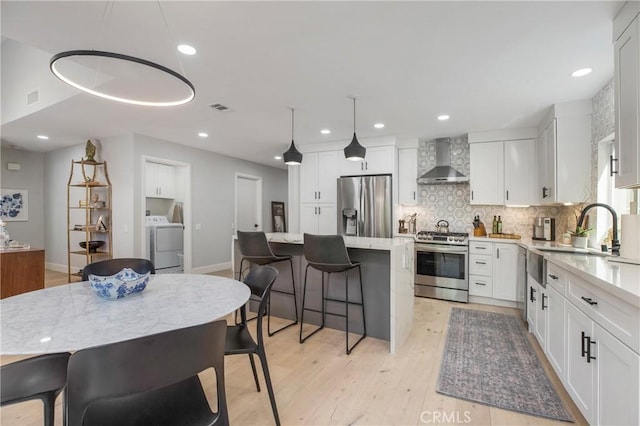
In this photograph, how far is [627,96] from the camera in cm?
178

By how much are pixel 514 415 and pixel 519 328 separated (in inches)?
65.5

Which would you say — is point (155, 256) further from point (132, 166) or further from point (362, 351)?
point (362, 351)

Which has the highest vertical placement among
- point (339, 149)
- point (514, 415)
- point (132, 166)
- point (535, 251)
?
point (339, 149)

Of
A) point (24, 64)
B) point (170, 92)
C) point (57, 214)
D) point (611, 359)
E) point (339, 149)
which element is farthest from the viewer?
point (57, 214)

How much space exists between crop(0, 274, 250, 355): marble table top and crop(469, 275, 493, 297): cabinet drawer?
354 centimetres

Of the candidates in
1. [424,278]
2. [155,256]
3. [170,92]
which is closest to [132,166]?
[155,256]

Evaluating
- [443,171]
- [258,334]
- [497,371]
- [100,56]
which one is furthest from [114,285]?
[443,171]

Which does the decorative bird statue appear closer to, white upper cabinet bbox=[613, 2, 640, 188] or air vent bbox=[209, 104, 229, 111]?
air vent bbox=[209, 104, 229, 111]

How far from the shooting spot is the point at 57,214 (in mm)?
5941

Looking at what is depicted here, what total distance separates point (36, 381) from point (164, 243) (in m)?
4.53

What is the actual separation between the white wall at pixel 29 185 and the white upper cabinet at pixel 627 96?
8777 millimetres

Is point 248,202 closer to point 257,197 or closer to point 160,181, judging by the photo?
point 257,197

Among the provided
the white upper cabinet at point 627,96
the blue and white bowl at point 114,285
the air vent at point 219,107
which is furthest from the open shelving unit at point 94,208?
the white upper cabinet at point 627,96

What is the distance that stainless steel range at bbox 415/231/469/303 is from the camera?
4129 mm
